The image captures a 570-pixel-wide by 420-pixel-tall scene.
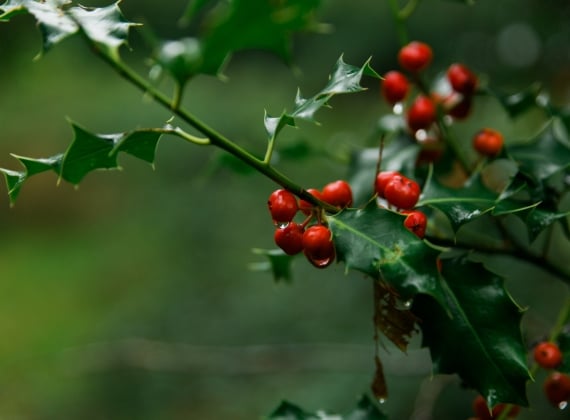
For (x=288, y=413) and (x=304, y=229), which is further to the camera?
(x=288, y=413)

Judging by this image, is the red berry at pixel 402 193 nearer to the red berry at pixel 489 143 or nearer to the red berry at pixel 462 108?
the red berry at pixel 489 143

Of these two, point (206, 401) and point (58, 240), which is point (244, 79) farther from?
point (206, 401)

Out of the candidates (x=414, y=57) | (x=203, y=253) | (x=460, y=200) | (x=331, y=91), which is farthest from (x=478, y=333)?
(x=203, y=253)

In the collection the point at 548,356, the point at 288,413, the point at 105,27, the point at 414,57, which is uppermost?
the point at 105,27

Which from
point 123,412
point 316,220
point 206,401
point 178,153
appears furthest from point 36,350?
point 316,220

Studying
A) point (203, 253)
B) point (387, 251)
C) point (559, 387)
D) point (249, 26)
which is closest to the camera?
point (249, 26)

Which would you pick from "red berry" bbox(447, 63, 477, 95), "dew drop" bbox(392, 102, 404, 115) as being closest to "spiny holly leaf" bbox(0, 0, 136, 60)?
"dew drop" bbox(392, 102, 404, 115)

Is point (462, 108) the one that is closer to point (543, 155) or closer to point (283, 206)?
point (543, 155)

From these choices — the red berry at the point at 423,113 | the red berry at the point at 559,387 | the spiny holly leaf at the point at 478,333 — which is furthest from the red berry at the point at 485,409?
the red berry at the point at 423,113
